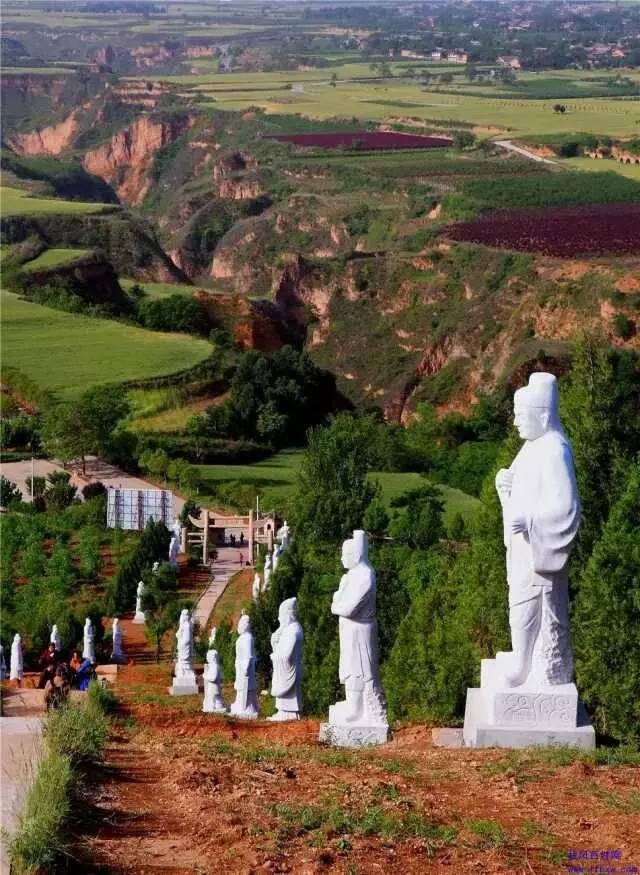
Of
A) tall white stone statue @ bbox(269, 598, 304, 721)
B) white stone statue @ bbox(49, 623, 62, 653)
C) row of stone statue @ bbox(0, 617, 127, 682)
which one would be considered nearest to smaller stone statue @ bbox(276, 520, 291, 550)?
row of stone statue @ bbox(0, 617, 127, 682)

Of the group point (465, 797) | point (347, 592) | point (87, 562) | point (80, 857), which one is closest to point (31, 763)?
point (80, 857)

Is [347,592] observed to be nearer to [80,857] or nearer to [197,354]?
[80,857]

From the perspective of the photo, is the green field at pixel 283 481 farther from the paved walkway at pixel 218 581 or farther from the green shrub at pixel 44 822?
the green shrub at pixel 44 822

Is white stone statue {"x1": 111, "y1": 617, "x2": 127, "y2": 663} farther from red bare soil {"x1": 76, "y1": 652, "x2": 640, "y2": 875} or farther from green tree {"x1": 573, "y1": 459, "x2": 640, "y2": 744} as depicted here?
red bare soil {"x1": 76, "y1": 652, "x2": 640, "y2": 875}

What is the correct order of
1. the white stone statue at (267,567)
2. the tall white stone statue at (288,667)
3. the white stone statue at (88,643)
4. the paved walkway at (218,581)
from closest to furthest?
the tall white stone statue at (288,667), the white stone statue at (88,643), the white stone statue at (267,567), the paved walkway at (218,581)

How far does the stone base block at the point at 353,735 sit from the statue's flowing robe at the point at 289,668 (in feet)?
8.09

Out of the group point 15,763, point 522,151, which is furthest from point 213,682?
point 522,151

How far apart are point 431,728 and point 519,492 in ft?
9.59

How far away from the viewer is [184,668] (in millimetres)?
24656

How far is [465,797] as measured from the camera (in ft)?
42.3

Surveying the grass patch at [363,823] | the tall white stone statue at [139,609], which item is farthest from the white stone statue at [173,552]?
the grass patch at [363,823]

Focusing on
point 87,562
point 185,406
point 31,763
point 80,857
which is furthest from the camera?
point 185,406

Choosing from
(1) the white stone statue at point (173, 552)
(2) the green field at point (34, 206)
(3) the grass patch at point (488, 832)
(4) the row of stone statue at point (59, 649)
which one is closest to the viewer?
(3) the grass patch at point (488, 832)

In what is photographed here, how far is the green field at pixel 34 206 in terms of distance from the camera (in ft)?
388
